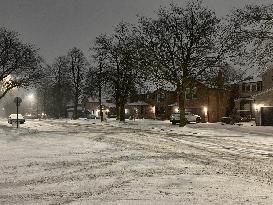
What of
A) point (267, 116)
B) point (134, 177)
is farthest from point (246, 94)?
point (134, 177)

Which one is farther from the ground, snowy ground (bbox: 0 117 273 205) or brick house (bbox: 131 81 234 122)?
brick house (bbox: 131 81 234 122)

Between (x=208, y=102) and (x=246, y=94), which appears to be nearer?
(x=208, y=102)

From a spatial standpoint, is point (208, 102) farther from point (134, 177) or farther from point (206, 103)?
point (134, 177)

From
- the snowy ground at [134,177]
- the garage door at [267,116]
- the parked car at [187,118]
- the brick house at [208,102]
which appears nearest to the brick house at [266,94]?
the garage door at [267,116]

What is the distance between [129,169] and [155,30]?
35.3 meters

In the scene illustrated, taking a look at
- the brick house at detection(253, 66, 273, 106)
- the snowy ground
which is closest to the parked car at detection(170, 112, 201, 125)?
the brick house at detection(253, 66, 273, 106)

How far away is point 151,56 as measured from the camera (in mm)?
45250

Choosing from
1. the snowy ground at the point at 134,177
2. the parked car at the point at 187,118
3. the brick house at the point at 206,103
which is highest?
the brick house at the point at 206,103

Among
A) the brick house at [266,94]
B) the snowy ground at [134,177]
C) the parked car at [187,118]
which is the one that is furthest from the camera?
the parked car at [187,118]

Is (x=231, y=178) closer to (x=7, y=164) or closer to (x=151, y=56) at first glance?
(x=7, y=164)

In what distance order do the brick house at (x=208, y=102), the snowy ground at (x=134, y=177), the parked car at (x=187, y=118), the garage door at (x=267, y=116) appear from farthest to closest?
the brick house at (x=208, y=102) → the parked car at (x=187, y=118) → the garage door at (x=267, y=116) → the snowy ground at (x=134, y=177)

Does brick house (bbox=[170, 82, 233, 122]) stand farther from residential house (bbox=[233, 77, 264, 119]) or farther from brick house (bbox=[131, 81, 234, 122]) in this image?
residential house (bbox=[233, 77, 264, 119])

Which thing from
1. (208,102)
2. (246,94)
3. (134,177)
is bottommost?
(134,177)

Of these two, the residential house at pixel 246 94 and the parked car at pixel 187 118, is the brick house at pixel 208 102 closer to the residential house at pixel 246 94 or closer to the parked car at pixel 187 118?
the residential house at pixel 246 94
